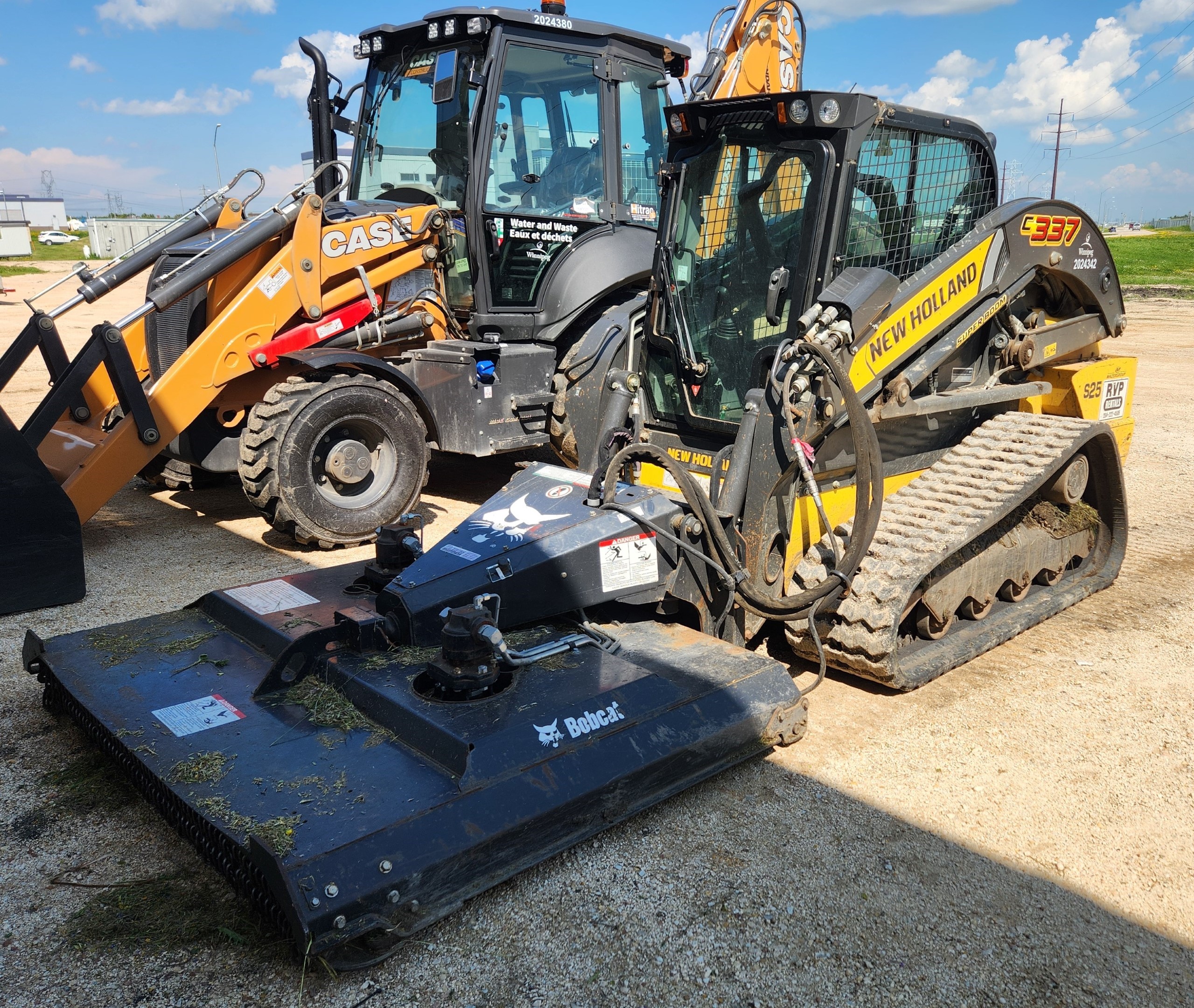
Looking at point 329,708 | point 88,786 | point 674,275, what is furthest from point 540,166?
point 88,786

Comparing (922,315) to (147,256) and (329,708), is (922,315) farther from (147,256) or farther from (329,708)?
(147,256)

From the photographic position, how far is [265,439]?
18.4ft

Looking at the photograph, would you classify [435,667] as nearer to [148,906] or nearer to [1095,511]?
[148,906]

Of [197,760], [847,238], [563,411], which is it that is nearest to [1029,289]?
[847,238]

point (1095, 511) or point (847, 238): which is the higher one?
point (847, 238)

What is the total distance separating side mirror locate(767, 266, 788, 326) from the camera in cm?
409

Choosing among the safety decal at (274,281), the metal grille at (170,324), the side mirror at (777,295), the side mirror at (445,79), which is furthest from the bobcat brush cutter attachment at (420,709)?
the side mirror at (445,79)

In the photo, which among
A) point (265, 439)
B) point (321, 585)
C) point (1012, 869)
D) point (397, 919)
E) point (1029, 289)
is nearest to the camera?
point (397, 919)

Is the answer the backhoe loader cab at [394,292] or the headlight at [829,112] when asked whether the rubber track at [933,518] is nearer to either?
the headlight at [829,112]

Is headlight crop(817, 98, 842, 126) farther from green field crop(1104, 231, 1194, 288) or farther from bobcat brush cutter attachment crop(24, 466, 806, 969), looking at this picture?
green field crop(1104, 231, 1194, 288)

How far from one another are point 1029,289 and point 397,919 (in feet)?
14.4

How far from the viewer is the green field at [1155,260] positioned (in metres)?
28.1

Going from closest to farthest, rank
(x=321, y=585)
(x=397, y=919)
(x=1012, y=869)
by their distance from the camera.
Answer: (x=397, y=919), (x=1012, y=869), (x=321, y=585)

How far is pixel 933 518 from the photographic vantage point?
4125 millimetres
